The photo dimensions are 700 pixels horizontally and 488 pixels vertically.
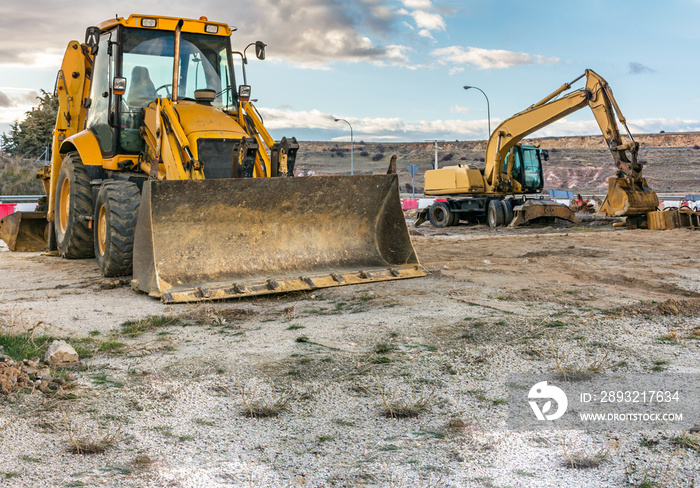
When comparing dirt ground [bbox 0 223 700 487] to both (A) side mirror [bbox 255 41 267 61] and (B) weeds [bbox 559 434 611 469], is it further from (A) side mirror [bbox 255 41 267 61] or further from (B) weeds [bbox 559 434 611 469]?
(A) side mirror [bbox 255 41 267 61]

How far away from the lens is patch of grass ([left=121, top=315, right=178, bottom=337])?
5676 mm

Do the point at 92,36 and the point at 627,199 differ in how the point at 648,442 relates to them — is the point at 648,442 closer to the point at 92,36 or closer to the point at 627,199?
the point at 92,36

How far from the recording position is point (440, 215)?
2388cm

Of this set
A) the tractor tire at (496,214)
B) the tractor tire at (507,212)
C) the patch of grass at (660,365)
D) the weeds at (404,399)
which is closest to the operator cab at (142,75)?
the weeds at (404,399)

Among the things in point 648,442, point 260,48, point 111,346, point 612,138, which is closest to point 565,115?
point 612,138

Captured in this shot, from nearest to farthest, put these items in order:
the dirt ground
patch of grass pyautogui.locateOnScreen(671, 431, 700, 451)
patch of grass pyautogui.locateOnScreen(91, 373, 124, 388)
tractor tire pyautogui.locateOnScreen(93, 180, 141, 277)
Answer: the dirt ground < patch of grass pyautogui.locateOnScreen(671, 431, 700, 451) < patch of grass pyautogui.locateOnScreen(91, 373, 124, 388) < tractor tire pyautogui.locateOnScreen(93, 180, 141, 277)

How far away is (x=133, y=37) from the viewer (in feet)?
29.9

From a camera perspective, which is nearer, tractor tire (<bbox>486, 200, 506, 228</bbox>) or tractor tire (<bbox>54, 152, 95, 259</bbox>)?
tractor tire (<bbox>54, 152, 95, 259</bbox>)

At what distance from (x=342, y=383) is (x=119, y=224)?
15.8 feet

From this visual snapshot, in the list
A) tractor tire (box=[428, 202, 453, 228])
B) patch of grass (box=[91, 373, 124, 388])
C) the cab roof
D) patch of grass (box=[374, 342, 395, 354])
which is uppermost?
the cab roof

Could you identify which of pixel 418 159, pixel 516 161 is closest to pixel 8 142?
pixel 516 161

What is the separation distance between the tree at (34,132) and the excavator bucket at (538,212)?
25.7 m

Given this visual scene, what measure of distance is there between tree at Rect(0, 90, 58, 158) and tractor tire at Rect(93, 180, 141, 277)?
29945 millimetres

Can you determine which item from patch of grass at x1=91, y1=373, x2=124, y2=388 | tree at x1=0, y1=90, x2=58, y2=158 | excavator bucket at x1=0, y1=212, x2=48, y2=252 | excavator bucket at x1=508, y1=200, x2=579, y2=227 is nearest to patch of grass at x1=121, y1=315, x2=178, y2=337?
patch of grass at x1=91, y1=373, x2=124, y2=388
